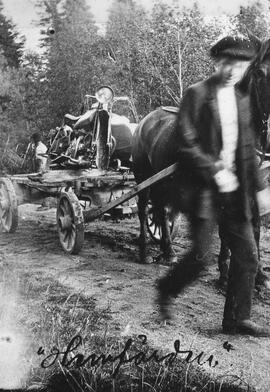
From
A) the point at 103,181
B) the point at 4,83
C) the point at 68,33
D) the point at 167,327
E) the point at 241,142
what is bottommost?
the point at 167,327

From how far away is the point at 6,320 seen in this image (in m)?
3.29

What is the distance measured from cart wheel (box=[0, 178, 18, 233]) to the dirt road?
6.7 inches

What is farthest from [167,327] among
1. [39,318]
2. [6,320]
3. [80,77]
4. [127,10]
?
[80,77]

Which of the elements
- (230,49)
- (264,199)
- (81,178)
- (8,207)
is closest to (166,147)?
(81,178)

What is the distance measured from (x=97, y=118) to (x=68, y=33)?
221 centimetres

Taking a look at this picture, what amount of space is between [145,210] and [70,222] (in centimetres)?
94

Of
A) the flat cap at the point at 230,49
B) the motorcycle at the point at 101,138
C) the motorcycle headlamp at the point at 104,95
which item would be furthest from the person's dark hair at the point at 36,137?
the flat cap at the point at 230,49

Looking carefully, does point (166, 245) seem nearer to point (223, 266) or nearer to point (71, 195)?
point (223, 266)

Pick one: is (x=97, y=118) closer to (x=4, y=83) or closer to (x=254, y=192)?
(x=4, y=83)

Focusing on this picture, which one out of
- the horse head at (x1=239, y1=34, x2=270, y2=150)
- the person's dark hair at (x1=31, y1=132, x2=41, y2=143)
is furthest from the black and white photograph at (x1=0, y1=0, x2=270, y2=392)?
the person's dark hair at (x1=31, y1=132, x2=41, y2=143)

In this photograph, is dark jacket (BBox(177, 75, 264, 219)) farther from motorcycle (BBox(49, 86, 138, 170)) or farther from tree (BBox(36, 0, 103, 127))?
motorcycle (BBox(49, 86, 138, 170))

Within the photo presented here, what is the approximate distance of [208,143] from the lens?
9.95 ft

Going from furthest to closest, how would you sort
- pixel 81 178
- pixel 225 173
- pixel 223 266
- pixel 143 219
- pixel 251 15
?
pixel 81 178
pixel 143 219
pixel 223 266
pixel 251 15
pixel 225 173

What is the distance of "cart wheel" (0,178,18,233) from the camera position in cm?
696
